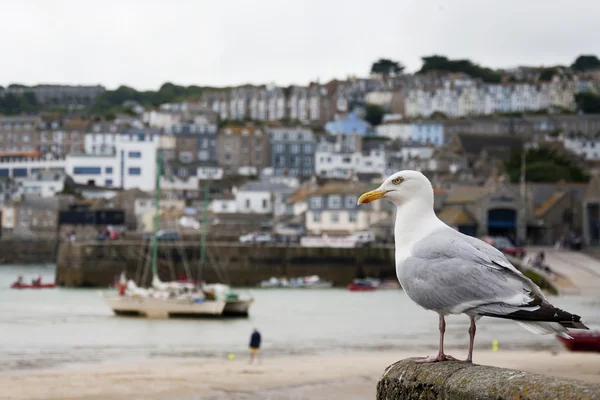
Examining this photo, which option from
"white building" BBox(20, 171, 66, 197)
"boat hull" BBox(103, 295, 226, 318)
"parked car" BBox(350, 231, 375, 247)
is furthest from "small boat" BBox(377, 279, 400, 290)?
"white building" BBox(20, 171, 66, 197)

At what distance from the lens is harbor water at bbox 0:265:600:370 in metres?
28.1

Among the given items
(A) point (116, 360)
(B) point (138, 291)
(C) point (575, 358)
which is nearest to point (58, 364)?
(A) point (116, 360)

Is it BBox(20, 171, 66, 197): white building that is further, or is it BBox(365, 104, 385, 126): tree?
BBox(365, 104, 385, 126): tree

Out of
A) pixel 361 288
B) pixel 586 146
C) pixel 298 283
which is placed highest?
pixel 586 146

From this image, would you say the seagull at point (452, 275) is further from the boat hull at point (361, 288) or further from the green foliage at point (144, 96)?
the green foliage at point (144, 96)

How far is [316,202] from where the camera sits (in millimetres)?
76312

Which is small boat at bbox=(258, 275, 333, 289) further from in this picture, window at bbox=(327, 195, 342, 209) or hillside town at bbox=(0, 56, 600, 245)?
window at bbox=(327, 195, 342, 209)

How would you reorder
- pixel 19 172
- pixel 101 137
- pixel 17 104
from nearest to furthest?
pixel 19 172, pixel 101 137, pixel 17 104

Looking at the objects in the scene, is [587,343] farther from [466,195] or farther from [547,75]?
[547,75]

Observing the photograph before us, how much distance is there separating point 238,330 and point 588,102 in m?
132

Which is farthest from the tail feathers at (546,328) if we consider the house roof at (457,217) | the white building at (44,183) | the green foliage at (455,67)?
the green foliage at (455,67)

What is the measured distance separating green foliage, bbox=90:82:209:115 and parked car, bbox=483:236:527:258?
122271 millimetres

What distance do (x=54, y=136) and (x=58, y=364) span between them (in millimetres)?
112115

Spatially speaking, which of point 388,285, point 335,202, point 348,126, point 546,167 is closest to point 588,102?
point 348,126
